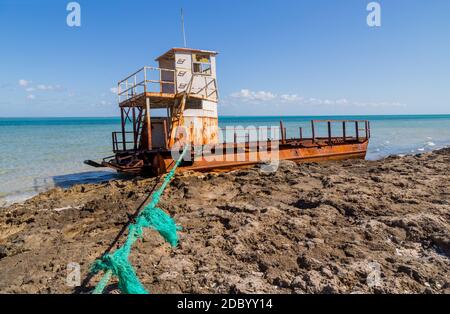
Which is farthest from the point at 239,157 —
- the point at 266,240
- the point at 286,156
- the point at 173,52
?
the point at 266,240

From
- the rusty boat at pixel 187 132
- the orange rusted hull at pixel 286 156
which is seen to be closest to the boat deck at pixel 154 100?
the rusty boat at pixel 187 132

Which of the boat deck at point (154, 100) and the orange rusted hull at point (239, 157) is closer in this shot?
the orange rusted hull at point (239, 157)

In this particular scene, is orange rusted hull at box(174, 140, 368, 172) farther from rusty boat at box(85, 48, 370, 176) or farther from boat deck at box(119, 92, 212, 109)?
boat deck at box(119, 92, 212, 109)

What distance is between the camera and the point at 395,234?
505cm

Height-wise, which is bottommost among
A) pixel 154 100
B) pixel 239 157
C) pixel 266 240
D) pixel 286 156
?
pixel 266 240

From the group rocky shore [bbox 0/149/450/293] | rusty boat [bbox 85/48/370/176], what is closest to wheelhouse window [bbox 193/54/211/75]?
rusty boat [bbox 85/48/370/176]

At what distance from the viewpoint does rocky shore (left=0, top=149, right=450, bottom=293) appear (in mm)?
3846

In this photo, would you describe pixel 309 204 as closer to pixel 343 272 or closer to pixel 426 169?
pixel 343 272

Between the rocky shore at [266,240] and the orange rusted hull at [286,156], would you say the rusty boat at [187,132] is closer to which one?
the orange rusted hull at [286,156]

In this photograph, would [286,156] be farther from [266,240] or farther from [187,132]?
[266,240]

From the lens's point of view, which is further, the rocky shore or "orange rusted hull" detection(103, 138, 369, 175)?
"orange rusted hull" detection(103, 138, 369, 175)

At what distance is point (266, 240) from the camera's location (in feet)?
16.3

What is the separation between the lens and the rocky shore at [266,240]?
12.6ft
